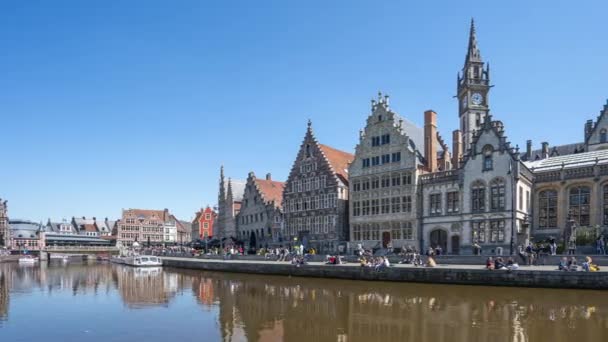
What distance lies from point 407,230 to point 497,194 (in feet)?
33.7

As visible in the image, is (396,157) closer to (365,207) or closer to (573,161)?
(365,207)

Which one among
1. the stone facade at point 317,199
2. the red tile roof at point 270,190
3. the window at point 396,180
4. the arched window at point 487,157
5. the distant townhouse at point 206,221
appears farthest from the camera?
the distant townhouse at point 206,221

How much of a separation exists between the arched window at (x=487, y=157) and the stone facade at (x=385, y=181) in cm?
696

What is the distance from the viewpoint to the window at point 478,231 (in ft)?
148

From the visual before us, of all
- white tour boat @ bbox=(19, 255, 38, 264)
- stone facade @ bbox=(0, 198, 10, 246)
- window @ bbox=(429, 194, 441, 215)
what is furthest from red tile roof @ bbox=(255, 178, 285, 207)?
stone facade @ bbox=(0, 198, 10, 246)

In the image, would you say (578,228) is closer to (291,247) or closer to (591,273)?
(591,273)

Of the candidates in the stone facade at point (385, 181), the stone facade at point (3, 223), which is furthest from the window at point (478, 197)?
the stone facade at point (3, 223)

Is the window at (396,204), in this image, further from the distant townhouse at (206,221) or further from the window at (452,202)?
the distant townhouse at (206,221)

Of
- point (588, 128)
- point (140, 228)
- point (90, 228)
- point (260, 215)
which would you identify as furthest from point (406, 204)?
point (90, 228)

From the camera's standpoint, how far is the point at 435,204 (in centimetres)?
4919

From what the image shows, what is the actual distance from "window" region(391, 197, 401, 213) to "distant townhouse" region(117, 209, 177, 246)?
94849 mm

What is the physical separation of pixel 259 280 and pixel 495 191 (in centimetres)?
2238

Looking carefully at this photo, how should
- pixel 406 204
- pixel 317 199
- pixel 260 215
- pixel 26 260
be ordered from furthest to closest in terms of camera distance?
pixel 26 260 < pixel 260 215 < pixel 317 199 < pixel 406 204

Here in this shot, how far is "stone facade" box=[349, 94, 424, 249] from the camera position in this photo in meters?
51.1
